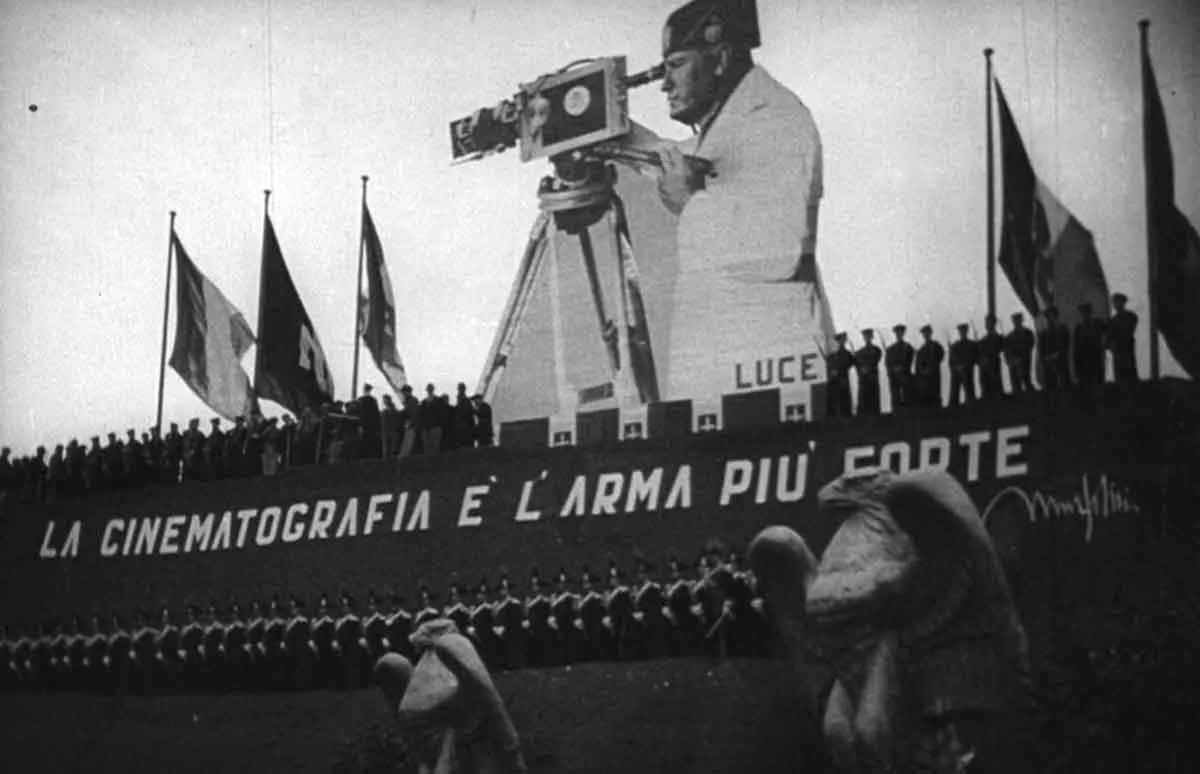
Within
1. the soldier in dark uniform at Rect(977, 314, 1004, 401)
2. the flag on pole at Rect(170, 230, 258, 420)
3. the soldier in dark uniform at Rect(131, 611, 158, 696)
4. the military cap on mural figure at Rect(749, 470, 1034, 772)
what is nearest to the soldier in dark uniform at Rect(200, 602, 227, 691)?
the soldier in dark uniform at Rect(131, 611, 158, 696)

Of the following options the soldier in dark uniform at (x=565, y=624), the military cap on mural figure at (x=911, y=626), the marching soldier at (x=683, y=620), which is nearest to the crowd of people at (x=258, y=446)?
the soldier in dark uniform at (x=565, y=624)

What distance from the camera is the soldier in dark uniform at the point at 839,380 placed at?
24203mm

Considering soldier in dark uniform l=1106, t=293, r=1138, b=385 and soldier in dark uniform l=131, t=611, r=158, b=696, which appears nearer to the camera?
soldier in dark uniform l=1106, t=293, r=1138, b=385

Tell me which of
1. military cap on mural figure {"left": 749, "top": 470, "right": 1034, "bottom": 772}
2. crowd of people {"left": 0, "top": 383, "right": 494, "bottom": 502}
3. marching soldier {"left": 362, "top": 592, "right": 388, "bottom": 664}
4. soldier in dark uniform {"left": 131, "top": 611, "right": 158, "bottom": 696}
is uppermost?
crowd of people {"left": 0, "top": 383, "right": 494, "bottom": 502}

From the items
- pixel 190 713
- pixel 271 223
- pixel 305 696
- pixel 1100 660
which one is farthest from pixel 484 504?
pixel 1100 660

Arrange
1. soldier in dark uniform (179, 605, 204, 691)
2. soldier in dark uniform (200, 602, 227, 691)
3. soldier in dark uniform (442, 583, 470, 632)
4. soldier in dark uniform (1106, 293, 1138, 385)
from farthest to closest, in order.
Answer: soldier in dark uniform (179, 605, 204, 691), soldier in dark uniform (200, 602, 227, 691), soldier in dark uniform (442, 583, 470, 632), soldier in dark uniform (1106, 293, 1138, 385)

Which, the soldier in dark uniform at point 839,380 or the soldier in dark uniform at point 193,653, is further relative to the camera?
the soldier in dark uniform at point 193,653

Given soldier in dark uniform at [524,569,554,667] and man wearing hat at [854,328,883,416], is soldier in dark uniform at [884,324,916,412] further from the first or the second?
soldier in dark uniform at [524,569,554,667]

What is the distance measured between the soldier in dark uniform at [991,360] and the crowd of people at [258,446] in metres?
8.74

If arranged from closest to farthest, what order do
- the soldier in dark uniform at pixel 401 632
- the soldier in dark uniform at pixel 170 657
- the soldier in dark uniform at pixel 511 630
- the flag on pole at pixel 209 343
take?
the soldier in dark uniform at pixel 511 630
the soldier in dark uniform at pixel 401 632
the soldier in dark uniform at pixel 170 657
the flag on pole at pixel 209 343

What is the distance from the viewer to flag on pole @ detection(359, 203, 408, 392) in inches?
1259

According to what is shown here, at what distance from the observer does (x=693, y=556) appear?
24000 mm

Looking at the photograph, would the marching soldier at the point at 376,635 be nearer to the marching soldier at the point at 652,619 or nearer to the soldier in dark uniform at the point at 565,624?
the soldier in dark uniform at the point at 565,624

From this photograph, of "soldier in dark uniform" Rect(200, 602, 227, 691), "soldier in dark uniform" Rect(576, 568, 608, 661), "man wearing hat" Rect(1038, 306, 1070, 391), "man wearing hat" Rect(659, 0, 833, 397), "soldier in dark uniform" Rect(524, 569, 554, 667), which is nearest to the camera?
"man wearing hat" Rect(1038, 306, 1070, 391)
